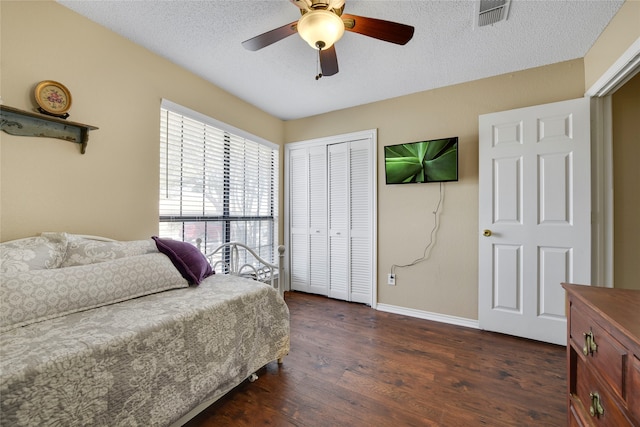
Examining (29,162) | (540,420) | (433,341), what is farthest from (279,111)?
(540,420)

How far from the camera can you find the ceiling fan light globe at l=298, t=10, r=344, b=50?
1382 millimetres

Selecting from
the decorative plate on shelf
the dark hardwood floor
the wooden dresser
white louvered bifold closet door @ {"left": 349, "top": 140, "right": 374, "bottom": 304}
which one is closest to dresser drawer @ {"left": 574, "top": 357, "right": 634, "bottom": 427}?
the wooden dresser

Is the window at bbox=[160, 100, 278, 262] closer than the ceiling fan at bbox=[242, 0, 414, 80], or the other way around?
the ceiling fan at bbox=[242, 0, 414, 80]

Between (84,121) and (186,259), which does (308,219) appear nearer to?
(186,259)

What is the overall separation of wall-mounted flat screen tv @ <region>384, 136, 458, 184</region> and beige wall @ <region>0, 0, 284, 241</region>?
222 centimetres

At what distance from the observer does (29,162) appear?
1.57 meters

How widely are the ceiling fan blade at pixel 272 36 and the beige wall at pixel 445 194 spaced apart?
71.1 inches

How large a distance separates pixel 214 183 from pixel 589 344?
2.92 metres

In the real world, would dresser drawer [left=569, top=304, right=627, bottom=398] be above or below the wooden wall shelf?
below

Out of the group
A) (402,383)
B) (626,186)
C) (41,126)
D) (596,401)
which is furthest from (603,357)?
(41,126)

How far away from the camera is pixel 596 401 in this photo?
0.92m

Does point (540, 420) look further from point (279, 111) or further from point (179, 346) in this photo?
point (279, 111)

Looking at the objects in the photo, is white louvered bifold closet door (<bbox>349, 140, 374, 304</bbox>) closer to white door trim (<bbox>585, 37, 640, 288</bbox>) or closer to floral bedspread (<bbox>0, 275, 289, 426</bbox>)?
floral bedspread (<bbox>0, 275, 289, 426</bbox>)

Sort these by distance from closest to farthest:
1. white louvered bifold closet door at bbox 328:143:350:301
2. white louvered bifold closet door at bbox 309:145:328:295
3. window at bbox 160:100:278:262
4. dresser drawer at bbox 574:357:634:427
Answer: dresser drawer at bbox 574:357:634:427 → window at bbox 160:100:278:262 → white louvered bifold closet door at bbox 328:143:350:301 → white louvered bifold closet door at bbox 309:145:328:295
